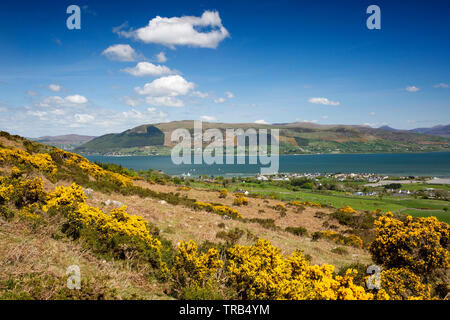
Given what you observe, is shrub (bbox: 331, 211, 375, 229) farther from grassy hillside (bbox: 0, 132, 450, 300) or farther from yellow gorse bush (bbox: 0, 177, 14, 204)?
yellow gorse bush (bbox: 0, 177, 14, 204)

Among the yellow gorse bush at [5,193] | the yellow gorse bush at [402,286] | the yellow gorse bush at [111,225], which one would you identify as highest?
the yellow gorse bush at [5,193]

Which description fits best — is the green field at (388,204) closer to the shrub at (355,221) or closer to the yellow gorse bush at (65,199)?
the shrub at (355,221)

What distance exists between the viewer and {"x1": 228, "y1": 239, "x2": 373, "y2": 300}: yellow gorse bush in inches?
204

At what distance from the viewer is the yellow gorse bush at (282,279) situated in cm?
519

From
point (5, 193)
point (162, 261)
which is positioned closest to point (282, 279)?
point (162, 261)

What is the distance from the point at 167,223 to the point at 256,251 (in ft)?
24.6

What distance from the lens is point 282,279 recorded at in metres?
5.55

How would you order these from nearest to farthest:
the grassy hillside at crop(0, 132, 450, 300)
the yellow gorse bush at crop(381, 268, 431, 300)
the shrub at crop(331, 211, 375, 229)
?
1. the grassy hillside at crop(0, 132, 450, 300)
2. the yellow gorse bush at crop(381, 268, 431, 300)
3. the shrub at crop(331, 211, 375, 229)

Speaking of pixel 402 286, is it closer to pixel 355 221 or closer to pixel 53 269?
pixel 53 269

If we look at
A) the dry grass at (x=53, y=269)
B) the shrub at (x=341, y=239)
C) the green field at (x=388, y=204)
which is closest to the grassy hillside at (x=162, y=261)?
the dry grass at (x=53, y=269)

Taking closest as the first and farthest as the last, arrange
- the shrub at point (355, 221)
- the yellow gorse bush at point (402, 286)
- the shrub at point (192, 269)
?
the shrub at point (192, 269) → the yellow gorse bush at point (402, 286) → the shrub at point (355, 221)

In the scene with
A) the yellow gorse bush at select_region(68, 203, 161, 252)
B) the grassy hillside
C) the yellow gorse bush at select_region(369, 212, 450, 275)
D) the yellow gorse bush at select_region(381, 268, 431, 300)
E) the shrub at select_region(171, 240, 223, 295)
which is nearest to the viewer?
the grassy hillside

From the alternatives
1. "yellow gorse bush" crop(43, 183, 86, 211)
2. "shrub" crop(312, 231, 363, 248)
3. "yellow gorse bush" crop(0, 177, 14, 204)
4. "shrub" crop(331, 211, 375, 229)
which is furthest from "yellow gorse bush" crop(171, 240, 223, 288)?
"shrub" crop(331, 211, 375, 229)
